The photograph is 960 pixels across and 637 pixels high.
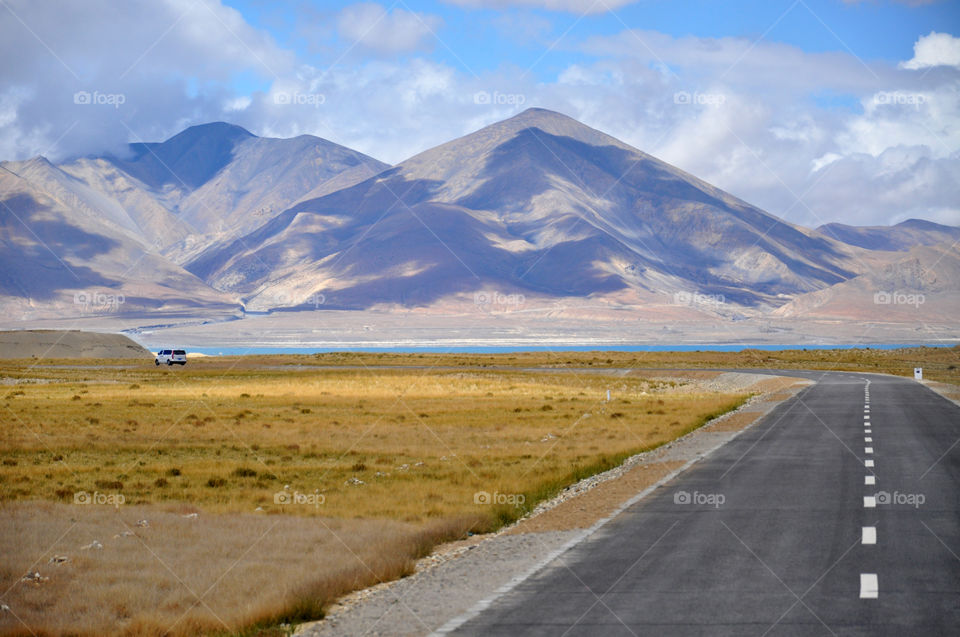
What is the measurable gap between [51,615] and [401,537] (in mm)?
5595

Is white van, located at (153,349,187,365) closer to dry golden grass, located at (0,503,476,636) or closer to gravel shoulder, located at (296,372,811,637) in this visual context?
gravel shoulder, located at (296,372,811,637)

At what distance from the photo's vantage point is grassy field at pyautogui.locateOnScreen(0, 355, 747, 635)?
1241cm

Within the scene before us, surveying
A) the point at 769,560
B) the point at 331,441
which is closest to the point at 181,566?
the point at 769,560

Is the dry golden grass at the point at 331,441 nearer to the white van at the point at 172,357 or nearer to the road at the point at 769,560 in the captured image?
the road at the point at 769,560

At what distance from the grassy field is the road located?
270 cm

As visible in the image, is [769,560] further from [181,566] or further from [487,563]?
[181,566]

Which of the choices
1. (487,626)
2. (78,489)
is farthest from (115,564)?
(78,489)

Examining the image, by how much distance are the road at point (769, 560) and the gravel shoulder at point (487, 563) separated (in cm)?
35

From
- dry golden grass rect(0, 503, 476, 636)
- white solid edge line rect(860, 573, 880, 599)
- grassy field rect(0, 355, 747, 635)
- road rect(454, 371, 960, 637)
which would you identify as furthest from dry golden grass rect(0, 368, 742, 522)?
white solid edge line rect(860, 573, 880, 599)

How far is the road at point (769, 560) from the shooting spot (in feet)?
32.5

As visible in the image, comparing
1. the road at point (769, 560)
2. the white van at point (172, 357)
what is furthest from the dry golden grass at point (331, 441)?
the white van at point (172, 357)

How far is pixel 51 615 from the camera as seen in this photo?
11594 millimetres

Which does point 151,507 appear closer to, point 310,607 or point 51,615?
point 51,615

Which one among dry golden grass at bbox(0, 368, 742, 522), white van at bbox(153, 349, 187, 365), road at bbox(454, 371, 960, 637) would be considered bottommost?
dry golden grass at bbox(0, 368, 742, 522)
